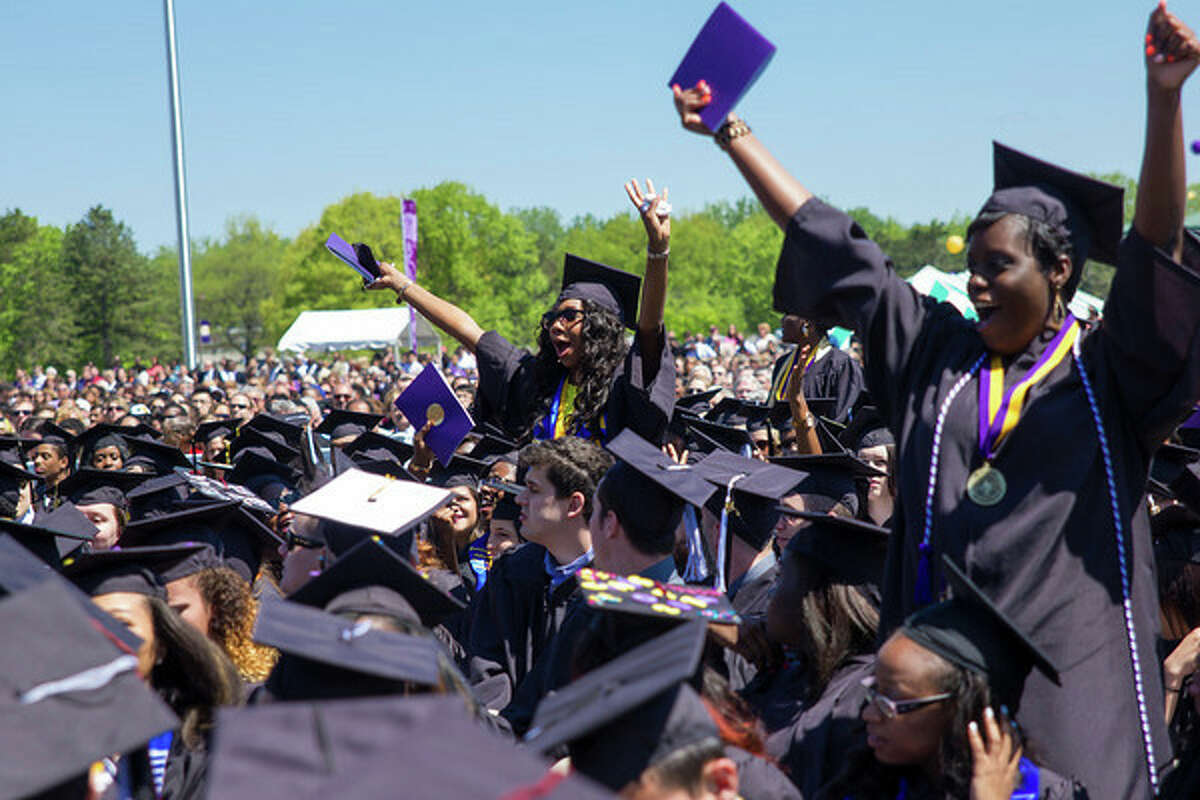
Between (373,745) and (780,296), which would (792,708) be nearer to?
(780,296)

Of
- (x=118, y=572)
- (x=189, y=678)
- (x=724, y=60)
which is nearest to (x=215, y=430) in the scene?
(x=118, y=572)

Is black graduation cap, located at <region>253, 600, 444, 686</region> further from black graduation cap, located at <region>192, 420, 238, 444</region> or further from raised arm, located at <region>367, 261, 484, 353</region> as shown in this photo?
black graduation cap, located at <region>192, 420, 238, 444</region>

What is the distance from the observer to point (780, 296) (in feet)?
11.5

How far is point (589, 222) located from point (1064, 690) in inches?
4345

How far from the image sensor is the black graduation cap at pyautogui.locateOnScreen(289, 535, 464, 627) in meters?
3.31

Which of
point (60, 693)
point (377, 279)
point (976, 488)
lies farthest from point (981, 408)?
point (377, 279)

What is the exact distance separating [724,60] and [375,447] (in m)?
5.83

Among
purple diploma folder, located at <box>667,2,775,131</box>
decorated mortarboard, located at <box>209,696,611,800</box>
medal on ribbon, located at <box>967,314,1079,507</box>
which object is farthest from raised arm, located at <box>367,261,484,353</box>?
decorated mortarboard, located at <box>209,696,611,800</box>

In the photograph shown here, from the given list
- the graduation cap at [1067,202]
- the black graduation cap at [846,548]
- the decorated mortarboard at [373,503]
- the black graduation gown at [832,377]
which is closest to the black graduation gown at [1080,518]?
the graduation cap at [1067,202]

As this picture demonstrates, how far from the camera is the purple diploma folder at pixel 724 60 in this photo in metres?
3.25

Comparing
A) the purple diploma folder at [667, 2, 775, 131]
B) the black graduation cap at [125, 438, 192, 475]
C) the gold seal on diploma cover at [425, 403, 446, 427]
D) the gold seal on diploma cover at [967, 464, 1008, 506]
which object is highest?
the purple diploma folder at [667, 2, 775, 131]

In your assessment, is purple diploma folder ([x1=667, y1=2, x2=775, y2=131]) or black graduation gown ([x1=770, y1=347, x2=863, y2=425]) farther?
black graduation gown ([x1=770, y1=347, x2=863, y2=425])

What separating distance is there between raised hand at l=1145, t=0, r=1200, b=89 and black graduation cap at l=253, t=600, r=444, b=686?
2.01 metres

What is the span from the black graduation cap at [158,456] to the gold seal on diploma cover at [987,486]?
22.7 ft
